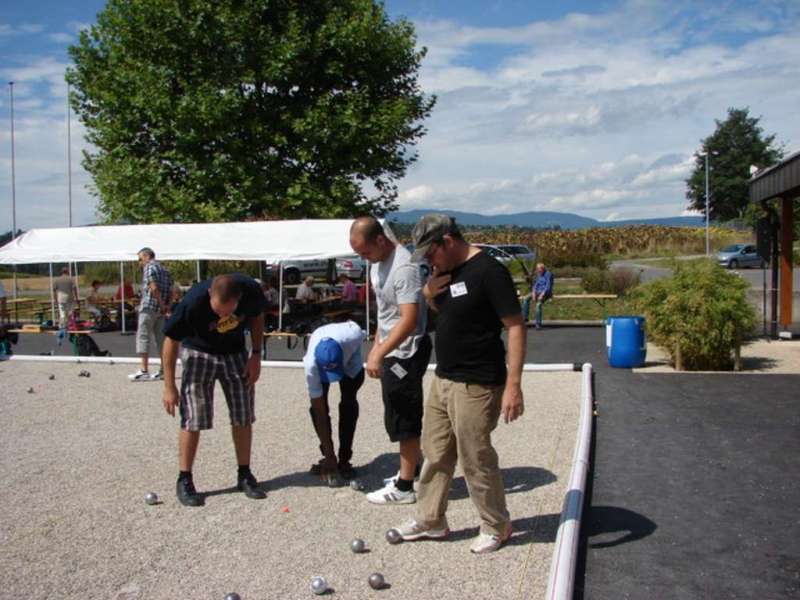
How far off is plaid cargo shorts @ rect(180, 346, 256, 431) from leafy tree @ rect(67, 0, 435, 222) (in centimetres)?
1783

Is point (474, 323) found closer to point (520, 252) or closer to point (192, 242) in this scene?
point (192, 242)

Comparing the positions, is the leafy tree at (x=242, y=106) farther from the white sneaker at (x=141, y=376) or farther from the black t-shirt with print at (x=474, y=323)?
the black t-shirt with print at (x=474, y=323)

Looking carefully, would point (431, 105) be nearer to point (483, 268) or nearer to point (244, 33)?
point (244, 33)

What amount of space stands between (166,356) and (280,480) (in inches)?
55.1

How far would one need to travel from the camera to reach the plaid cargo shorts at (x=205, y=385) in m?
5.34

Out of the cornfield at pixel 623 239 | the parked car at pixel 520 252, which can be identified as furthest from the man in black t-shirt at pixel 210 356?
the cornfield at pixel 623 239

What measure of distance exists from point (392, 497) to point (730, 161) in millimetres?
76138

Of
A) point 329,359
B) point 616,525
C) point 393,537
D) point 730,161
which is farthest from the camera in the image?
point 730,161

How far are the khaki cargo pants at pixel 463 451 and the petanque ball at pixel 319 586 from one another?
2.74ft

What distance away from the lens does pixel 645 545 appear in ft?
15.1

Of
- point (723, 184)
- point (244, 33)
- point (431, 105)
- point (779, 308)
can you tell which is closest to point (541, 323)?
point (779, 308)

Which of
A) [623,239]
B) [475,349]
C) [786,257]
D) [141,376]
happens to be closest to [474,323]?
[475,349]

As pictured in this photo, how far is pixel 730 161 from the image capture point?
241 ft

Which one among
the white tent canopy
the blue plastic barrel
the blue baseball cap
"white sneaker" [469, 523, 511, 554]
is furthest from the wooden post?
"white sneaker" [469, 523, 511, 554]
